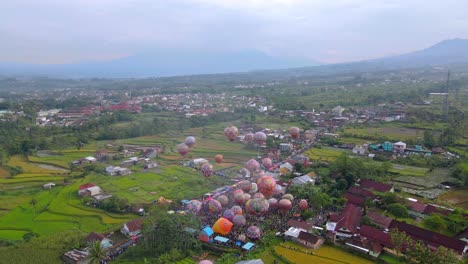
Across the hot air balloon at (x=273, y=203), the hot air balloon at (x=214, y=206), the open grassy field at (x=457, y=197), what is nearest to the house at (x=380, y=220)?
the hot air balloon at (x=273, y=203)

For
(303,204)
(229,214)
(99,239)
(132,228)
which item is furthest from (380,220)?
(99,239)

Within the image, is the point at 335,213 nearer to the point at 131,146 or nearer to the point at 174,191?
the point at 174,191

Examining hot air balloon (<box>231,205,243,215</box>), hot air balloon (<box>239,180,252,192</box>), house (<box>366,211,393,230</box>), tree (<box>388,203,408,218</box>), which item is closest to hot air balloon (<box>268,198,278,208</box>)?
hot air balloon (<box>239,180,252,192</box>)

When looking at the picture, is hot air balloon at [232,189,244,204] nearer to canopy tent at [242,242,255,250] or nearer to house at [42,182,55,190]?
canopy tent at [242,242,255,250]

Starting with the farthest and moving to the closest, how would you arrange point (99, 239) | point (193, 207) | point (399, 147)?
point (399, 147) → point (193, 207) → point (99, 239)

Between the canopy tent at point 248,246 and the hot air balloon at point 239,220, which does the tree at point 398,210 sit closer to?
the hot air balloon at point 239,220

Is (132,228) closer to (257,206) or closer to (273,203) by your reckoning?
Answer: (257,206)
